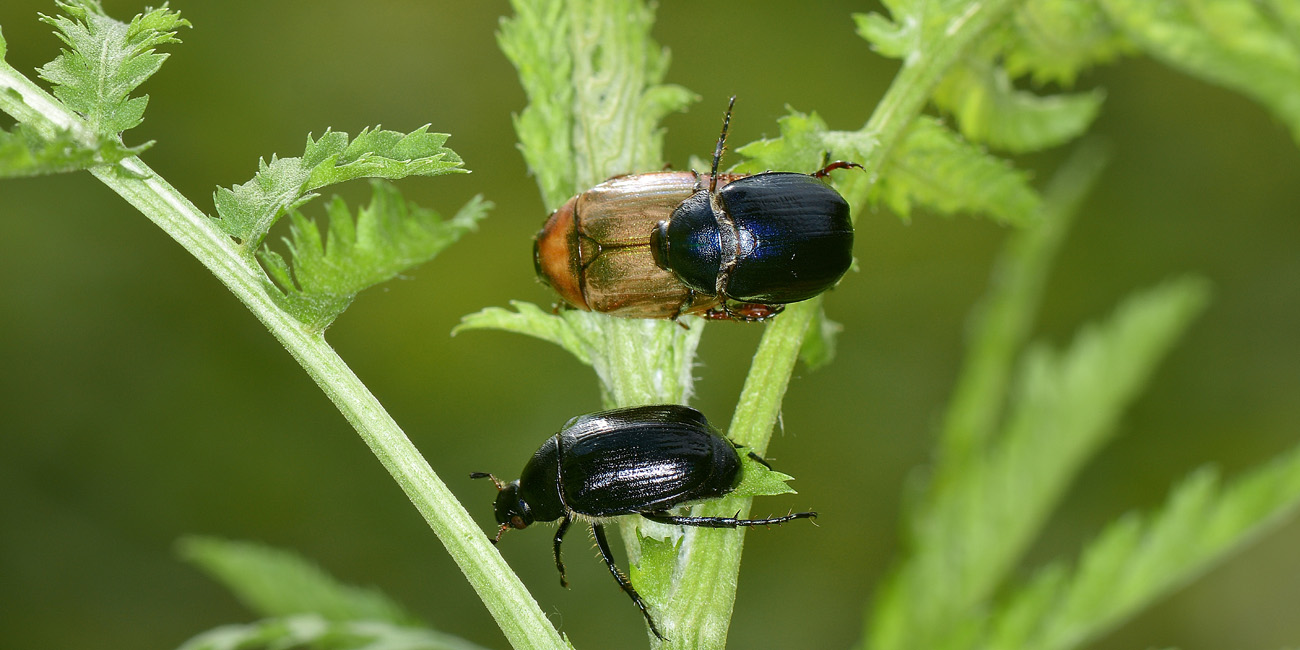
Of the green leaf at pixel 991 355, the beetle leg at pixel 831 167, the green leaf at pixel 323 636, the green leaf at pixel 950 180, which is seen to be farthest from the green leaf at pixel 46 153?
the green leaf at pixel 991 355

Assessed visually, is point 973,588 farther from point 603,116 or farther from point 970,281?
point 970,281

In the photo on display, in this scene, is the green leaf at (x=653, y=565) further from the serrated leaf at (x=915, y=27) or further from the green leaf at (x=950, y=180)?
the serrated leaf at (x=915, y=27)

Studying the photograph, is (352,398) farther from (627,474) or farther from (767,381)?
(627,474)

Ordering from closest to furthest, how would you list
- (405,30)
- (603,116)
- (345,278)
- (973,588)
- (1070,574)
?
(345,278) < (603,116) < (1070,574) < (973,588) < (405,30)

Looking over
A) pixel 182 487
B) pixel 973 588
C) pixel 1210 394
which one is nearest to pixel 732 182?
pixel 973 588

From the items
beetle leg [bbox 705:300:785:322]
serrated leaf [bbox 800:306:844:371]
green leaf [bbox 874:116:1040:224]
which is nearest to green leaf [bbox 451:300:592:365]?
serrated leaf [bbox 800:306:844:371]

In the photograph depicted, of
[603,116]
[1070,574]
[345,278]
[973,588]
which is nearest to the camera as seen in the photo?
[345,278]

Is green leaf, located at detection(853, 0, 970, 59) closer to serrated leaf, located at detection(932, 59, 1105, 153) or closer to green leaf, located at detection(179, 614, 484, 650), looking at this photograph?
serrated leaf, located at detection(932, 59, 1105, 153)
